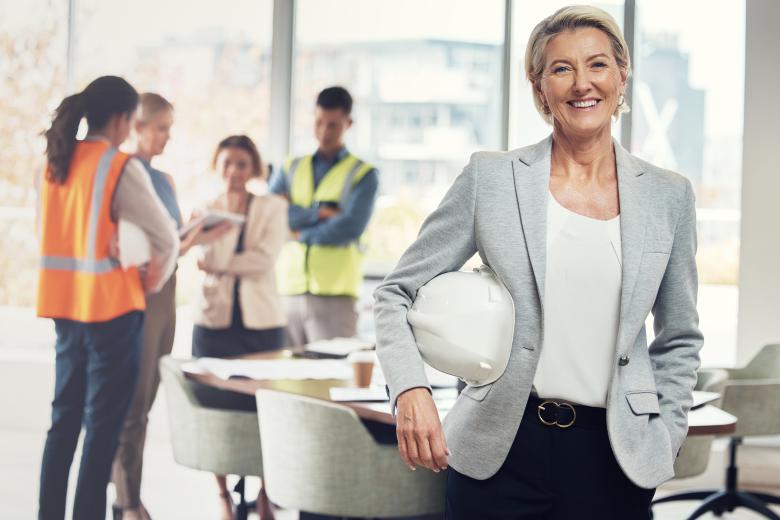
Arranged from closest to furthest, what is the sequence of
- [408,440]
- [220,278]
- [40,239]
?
[408,440]
[40,239]
[220,278]

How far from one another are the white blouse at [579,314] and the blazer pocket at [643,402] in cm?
5

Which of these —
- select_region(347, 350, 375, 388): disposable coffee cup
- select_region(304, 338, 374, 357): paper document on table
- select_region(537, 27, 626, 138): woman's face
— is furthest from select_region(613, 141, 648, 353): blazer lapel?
select_region(304, 338, 374, 357): paper document on table

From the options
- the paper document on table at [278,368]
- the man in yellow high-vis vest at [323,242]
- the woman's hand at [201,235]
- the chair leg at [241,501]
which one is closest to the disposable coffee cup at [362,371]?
the paper document on table at [278,368]

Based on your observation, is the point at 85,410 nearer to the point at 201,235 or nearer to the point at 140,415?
the point at 140,415

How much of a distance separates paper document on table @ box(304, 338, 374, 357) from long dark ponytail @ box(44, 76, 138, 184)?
1250 millimetres

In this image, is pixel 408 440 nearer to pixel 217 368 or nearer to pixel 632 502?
pixel 632 502

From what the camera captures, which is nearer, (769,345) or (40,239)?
(40,239)

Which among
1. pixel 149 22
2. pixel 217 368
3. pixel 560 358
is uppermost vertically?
pixel 149 22

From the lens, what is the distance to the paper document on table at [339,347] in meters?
3.88

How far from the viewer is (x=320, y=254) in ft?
16.4

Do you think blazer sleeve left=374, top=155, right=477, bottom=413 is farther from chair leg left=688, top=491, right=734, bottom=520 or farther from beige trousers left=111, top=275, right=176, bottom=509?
chair leg left=688, top=491, right=734, bottom=520

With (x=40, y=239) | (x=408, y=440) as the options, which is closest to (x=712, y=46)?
(x=40, y=239)

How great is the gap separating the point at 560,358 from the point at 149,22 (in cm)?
357

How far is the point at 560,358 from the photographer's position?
1.57 meters
